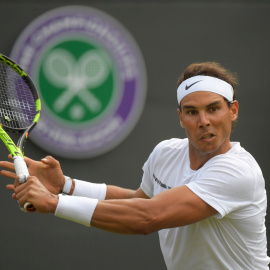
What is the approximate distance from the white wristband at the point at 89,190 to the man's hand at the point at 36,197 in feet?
2.26

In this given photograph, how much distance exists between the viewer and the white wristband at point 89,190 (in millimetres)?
3121

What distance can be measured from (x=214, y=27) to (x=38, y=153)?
1.45 m

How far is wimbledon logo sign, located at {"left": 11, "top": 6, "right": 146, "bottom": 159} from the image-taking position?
159 inches

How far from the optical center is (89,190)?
3.17 metres

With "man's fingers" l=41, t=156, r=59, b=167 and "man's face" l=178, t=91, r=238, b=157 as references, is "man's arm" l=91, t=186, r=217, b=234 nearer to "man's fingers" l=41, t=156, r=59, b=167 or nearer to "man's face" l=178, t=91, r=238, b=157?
"man's face" l=178, t=91, r=238, b=157

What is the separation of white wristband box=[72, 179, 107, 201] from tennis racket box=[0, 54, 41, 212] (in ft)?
1.24

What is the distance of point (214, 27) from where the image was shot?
4.12 meters

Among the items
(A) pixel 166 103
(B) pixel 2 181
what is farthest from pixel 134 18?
(B) pixel 2 181

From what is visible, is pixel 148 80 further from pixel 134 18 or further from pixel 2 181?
pixel 2 181

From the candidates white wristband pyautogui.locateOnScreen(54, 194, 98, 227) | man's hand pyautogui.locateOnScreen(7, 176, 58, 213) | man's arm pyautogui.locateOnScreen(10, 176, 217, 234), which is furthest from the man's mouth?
man's hand pyautogui.locateOnScreen(7, 176, 58, 213)

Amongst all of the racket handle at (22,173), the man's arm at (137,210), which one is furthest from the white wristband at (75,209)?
the racket handle at (22,173)

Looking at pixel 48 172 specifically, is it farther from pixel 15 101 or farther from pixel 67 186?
pixel 15 101

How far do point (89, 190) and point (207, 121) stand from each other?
829 millimetres

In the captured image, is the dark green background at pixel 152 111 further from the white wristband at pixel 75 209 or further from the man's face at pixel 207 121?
the white wristband at pixel 75 209
